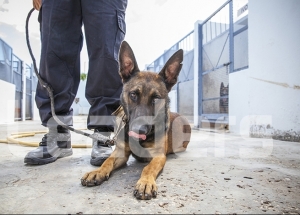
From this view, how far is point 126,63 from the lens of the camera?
2.15 m

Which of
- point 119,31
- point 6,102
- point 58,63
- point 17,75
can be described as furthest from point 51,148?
point 17,75

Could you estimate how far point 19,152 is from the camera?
97.8 inches

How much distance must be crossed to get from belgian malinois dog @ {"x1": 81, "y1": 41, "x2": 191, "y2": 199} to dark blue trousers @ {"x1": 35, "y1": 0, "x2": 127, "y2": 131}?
0.55ft

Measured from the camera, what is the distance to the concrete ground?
1081 mm

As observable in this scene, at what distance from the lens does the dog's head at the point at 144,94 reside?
171cm

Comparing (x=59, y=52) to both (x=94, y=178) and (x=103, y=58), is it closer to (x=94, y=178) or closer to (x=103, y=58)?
(x=103, y=58)

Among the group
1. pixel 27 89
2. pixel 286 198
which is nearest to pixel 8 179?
pixel 286 198

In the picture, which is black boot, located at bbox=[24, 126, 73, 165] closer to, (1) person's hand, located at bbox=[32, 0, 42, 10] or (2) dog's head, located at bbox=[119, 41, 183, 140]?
(2) dog's head, located at bbox=[119, 41, 183, 140]

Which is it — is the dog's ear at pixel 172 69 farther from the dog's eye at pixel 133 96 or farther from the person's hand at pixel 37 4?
the person's hand at pixel 37 4

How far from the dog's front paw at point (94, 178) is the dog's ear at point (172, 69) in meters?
1.19

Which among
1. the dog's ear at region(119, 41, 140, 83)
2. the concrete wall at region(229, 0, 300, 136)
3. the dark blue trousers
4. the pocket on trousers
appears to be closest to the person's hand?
the dark blue trousers

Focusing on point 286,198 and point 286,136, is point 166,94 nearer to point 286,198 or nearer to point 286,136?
point 286,198

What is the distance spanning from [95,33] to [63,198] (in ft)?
5.21

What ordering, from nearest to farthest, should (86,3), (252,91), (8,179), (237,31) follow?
(8,179) < (86,3) < (252,91) < (237,31)
